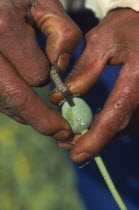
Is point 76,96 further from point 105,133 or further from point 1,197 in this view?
point 1,197

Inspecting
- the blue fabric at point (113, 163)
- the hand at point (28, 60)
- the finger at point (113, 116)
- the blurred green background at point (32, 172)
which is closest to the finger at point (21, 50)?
the hand at point (28, 60)

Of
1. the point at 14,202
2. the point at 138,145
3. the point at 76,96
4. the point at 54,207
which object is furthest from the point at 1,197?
the point at 76,96

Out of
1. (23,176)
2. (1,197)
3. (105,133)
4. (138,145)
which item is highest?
(105,133)

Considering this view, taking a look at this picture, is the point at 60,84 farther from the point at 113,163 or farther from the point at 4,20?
the point at 113,163

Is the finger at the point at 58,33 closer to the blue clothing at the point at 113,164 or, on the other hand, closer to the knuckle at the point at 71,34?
the knuckle at the point at 71,34

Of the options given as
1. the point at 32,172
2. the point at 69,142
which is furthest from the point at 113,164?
the point at 69,142
